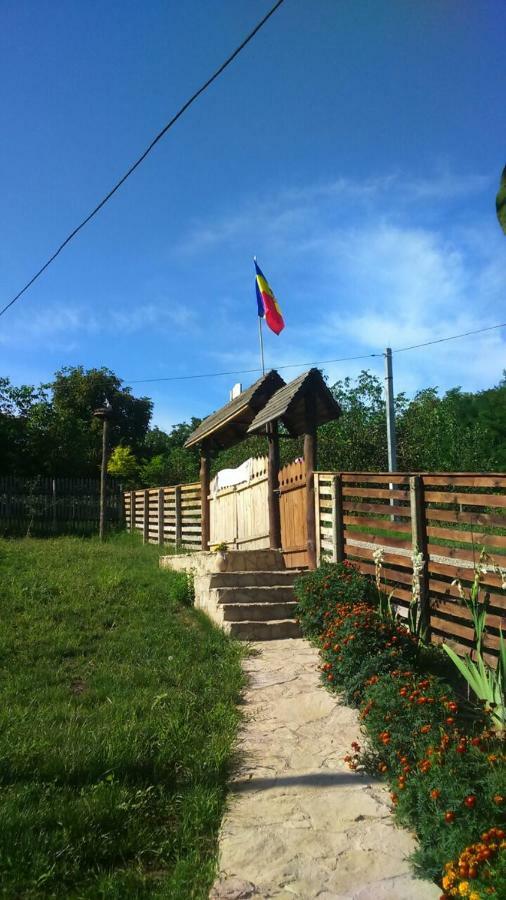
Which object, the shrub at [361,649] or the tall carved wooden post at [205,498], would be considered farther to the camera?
the tall carved wooden post at [205,498]

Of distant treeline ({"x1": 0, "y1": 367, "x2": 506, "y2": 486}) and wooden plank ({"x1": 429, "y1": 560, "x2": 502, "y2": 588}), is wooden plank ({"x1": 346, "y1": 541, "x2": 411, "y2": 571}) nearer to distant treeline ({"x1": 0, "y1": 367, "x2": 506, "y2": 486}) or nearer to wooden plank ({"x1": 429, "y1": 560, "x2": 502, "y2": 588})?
wooden plank ({"x1": 429, "y1": 560, "x2": 502, "y2": 588})

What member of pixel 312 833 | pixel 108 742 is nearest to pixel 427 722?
pixel 312 833

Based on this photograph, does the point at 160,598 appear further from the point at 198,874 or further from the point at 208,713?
the point at 198,874

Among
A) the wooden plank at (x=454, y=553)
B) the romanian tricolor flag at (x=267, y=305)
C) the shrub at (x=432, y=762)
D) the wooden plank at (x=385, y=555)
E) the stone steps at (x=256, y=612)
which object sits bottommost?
the shrub at (x=432, y=762)

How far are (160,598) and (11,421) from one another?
14.1 m

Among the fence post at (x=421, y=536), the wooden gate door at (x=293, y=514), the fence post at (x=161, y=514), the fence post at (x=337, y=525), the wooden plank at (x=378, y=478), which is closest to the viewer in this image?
the fence post at (x=421, y=536)

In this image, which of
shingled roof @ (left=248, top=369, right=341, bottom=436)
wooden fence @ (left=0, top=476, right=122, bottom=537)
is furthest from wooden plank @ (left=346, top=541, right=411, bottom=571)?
wooden fence @ (left=0, top=476, right=122, bottom=537)

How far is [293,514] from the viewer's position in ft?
31.2

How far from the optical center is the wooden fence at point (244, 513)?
426 inches

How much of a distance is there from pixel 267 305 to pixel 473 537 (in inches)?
320

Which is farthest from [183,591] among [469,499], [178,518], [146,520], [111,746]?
[146,520]

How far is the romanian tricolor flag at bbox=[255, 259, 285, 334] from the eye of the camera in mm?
12836

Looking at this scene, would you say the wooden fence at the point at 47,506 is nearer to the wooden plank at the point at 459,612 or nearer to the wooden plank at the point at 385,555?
the wooden plank at the point at 385,555

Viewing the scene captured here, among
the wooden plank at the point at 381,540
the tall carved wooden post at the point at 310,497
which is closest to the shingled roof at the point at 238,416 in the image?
the tall carved wooden post at the point at 310,497
